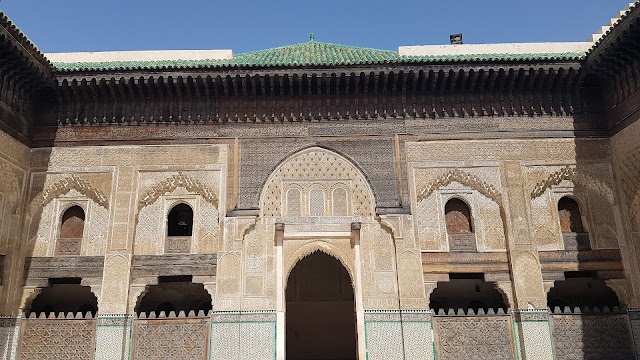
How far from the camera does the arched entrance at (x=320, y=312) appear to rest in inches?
463

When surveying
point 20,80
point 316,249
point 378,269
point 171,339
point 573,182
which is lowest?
point 171,339

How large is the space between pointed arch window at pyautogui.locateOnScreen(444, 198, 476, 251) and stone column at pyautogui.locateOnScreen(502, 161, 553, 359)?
0.53 metres

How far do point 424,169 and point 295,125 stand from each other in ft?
7.20

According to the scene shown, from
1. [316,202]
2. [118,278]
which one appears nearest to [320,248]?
[316,202]

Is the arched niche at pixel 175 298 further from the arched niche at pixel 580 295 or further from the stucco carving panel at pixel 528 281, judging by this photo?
the arched niche at pixel 580 295

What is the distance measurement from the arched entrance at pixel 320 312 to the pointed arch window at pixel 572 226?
5109mm

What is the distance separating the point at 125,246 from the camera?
774cm

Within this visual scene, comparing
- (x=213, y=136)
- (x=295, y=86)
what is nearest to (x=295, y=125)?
(x=295, y=86)

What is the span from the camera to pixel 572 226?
7.98m

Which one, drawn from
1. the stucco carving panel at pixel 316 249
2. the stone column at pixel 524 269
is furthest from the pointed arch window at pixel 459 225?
the stucco carving panel at pixel 316 249

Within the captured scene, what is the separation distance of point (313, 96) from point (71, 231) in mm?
4373

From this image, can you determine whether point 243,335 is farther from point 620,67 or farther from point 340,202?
point 620,67

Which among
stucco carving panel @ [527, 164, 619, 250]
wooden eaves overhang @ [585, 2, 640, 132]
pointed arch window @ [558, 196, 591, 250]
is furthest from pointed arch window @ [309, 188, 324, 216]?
wooden eaves overhang @ [585, 2, 640, 132]

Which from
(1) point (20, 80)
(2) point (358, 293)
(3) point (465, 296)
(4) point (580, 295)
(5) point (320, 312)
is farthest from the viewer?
(5) point (320, 312)
